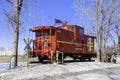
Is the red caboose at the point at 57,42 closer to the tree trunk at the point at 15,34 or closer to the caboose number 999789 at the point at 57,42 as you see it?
the caboose number 999789 at the point at 57,42

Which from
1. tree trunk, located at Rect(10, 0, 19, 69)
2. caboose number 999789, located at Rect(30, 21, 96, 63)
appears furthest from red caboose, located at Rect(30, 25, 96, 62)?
tree trunk, located at Rect(10, 0, 19, 69)

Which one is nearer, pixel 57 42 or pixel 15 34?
pixel 15 34

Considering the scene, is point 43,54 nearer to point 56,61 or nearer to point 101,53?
point 56,61

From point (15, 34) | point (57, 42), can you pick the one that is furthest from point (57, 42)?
point (15, 34)

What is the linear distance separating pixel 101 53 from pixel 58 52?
1228 centimetres

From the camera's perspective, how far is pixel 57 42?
23750 mm

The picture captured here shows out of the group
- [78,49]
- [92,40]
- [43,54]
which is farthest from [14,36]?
[92,40]

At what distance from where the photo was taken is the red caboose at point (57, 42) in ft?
75.9

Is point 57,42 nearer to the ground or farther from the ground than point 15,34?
nearer to the ground

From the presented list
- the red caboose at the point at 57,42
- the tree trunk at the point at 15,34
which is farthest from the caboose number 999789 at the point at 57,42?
the tree trunk at the point at 15,34

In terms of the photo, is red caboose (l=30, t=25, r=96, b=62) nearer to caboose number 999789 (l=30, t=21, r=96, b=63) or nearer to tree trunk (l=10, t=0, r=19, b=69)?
caboose number 999789 (l=30, t=21, r=96, b=63)

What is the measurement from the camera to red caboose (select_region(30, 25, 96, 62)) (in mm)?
23141

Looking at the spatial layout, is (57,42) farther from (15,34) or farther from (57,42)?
(15,34)

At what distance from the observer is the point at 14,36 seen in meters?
19.0
